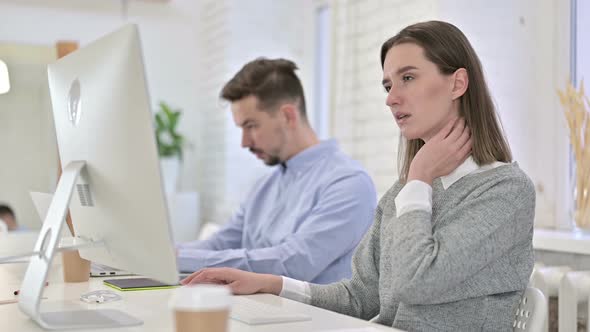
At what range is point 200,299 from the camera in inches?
36.9

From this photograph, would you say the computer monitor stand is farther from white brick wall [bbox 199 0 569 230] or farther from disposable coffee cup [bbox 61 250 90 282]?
white brick wall [bbox 199 0 569 230]

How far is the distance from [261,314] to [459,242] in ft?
1.31

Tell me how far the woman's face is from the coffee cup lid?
2.60ft

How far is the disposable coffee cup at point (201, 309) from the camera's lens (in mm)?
931

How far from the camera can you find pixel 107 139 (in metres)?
1.26

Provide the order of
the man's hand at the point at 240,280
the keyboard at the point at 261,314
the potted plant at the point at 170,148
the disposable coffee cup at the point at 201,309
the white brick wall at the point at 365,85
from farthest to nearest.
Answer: the potted plant at the point at 170,148, the white brick wall at the point at 365,85, the man's hand at the point at 240,280, the keyboard at the point at 261,314, the disposable coffee cup at the point at 201,309

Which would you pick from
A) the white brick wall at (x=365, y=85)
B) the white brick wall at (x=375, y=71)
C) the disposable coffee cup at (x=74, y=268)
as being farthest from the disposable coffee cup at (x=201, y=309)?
the white brick wall at (x=365, y=85)

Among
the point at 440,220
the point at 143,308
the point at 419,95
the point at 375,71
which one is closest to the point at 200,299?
the point at 143,308

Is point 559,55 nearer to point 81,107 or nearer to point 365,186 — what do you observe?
point 365,186

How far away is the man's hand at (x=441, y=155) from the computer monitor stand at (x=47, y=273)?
652 millimetres

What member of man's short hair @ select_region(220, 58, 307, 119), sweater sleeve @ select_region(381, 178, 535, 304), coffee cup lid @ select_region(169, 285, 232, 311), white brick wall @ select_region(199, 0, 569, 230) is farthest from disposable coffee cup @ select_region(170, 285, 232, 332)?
white brick wall @ select_region(199, 0, 569, 230)

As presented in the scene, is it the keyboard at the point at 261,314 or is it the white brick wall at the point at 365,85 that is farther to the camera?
Result: the white brick wall at the point at 365,85

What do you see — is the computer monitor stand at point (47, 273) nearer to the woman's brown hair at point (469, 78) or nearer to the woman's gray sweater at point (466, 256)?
the woman's gray sweater at point (466, 256)

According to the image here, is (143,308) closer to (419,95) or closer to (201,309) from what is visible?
(201,309)
